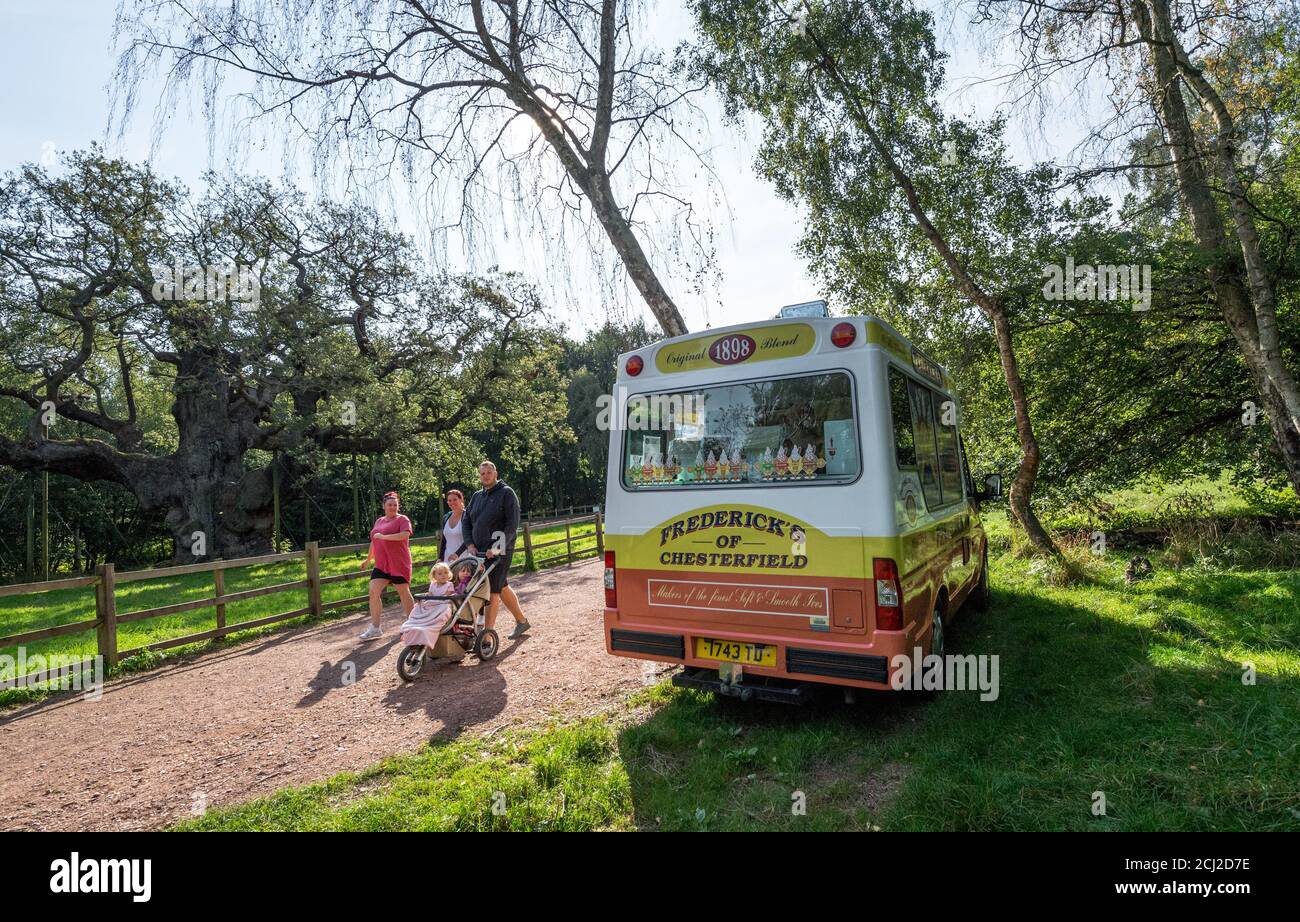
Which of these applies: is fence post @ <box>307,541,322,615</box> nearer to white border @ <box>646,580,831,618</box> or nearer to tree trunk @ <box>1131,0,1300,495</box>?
white border @ <box>646,580,831,618</box>

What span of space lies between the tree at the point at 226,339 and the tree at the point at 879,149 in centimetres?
1175

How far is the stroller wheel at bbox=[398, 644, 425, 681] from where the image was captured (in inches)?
237

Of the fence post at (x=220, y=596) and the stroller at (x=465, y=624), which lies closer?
the stroller at (x=465, y=624)

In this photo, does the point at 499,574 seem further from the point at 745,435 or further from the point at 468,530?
the point at 745,435

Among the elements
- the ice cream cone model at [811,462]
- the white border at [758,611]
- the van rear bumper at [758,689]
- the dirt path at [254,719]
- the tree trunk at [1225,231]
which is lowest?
the dirt path at [254,719]

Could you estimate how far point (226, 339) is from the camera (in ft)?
53.9

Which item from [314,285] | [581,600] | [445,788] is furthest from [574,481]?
[445,788]

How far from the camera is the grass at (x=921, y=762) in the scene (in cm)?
301

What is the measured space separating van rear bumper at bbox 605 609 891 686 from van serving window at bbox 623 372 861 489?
1.06 meters

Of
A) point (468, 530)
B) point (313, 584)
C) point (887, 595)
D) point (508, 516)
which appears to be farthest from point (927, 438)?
point (313, 584)

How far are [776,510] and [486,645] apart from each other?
417 centimetres

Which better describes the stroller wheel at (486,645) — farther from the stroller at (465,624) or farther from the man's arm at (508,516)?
the man's arm at (508,516)

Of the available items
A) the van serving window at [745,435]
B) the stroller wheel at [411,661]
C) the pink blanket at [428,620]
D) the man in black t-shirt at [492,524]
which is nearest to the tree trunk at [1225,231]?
the van serving window at [745,435]
